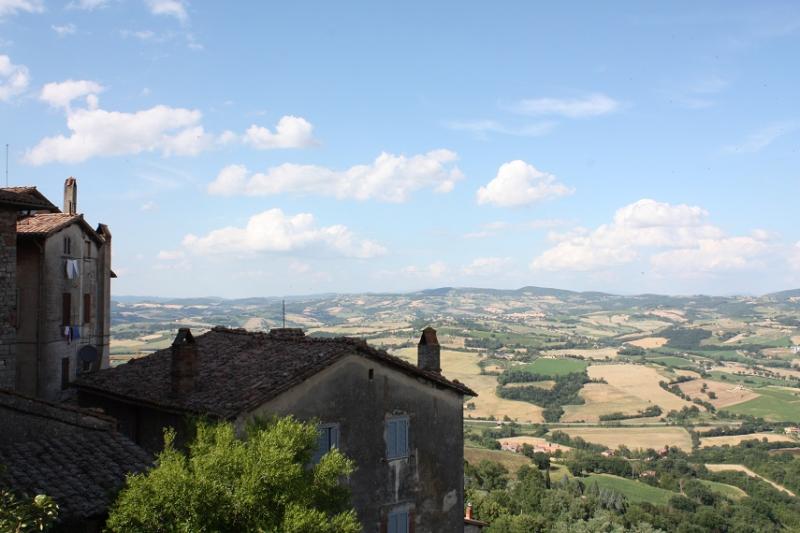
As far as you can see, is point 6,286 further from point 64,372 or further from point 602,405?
point 602,405

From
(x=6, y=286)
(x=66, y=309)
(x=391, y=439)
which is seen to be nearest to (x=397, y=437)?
(x=391, y=439)

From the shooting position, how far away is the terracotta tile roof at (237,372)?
17.8 m

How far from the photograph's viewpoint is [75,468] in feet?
45.8

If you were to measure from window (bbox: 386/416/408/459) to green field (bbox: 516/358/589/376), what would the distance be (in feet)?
527

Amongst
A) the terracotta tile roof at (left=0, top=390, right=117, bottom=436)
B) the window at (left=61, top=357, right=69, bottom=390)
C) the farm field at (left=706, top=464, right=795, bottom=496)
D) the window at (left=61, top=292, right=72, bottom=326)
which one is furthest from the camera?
the farm field at (left=706, top=464, right=795, bottom=496)

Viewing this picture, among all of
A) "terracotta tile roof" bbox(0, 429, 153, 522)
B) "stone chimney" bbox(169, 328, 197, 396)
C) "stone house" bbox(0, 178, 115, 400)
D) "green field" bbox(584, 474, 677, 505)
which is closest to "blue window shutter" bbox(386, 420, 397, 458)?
"stone chimney" bbox(169, 328, 197, 396)

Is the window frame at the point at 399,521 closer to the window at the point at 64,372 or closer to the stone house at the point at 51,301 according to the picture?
the stone house at the point at 51,301

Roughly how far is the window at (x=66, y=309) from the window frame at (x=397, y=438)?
53.6 ft

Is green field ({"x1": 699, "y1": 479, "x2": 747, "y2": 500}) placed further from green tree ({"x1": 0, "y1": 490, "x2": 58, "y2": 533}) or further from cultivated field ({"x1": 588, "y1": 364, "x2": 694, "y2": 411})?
green tree ({"x1": 0, "y1": 490, "x2": 58, "y2": 533})

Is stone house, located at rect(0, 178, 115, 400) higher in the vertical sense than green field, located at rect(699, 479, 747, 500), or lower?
higher

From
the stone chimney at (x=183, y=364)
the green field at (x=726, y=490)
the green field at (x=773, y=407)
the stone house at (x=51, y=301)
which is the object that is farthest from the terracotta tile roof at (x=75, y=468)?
the green field at (x=773, y=407)

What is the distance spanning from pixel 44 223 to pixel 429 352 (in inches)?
662

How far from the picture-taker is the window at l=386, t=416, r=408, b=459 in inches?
786

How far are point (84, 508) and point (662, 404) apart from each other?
15014 centimetres
